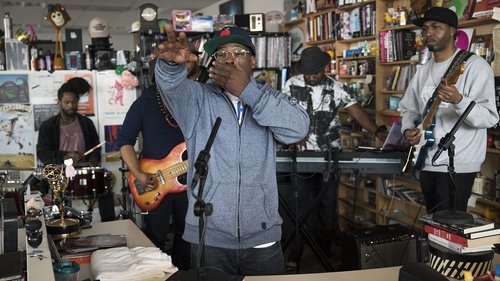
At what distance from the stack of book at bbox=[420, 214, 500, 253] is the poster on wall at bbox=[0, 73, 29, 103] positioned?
374 cm

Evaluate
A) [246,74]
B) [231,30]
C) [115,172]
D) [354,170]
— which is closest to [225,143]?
[246,74]

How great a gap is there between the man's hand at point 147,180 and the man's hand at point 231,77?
150cm

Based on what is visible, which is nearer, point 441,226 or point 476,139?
point 441,226

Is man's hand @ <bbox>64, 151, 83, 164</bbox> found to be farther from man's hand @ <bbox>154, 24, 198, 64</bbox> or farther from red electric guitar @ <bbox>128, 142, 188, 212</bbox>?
man's hand @ <bbox>154, 24, 198, 64</bbox>

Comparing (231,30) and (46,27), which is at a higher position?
(46,27)

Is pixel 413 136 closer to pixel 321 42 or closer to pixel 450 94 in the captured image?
pixel 450 94

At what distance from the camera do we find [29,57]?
14.8 ft

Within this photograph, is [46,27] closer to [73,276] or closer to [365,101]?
[365,101]

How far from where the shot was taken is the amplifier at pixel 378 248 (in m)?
3.02

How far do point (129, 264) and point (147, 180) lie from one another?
1.38m

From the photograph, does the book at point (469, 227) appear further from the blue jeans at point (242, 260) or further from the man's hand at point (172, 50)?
the man's hand at point (172, 50)

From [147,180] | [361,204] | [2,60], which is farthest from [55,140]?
[361,204]

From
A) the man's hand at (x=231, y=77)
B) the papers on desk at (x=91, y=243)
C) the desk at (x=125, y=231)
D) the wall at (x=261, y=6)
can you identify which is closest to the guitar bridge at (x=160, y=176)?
the desk at (x=125, y=231)

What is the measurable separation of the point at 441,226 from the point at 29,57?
12.7 feet
